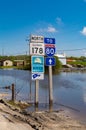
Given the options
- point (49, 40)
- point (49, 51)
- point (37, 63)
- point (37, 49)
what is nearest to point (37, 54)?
A: point (37, 49)

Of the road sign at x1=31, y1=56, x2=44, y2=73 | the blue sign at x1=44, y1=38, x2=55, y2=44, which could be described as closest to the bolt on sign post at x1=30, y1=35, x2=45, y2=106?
the road sign at x1=31, y1=56, x2=44, y2=73

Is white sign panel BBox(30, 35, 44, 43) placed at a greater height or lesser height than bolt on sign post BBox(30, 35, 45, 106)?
greater

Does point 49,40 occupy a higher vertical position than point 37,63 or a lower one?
higher

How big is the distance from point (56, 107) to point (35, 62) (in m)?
3.66

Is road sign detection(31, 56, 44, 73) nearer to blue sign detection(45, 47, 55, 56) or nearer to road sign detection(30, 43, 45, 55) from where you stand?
road sign detection(30, 43, 45, 55)

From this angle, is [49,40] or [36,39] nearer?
[36,39]

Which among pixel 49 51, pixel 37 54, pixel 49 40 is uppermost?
pixel 49 40

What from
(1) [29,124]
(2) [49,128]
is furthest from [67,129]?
(1) [29,124]

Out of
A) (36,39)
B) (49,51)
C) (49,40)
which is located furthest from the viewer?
(49,51)

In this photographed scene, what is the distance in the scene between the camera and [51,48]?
67.1 ft

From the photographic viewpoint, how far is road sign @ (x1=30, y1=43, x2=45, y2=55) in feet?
65.5

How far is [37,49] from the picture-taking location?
66.1 ft

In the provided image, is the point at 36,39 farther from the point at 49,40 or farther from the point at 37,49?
the point at 49,40

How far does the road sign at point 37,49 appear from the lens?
1995 centimetres
